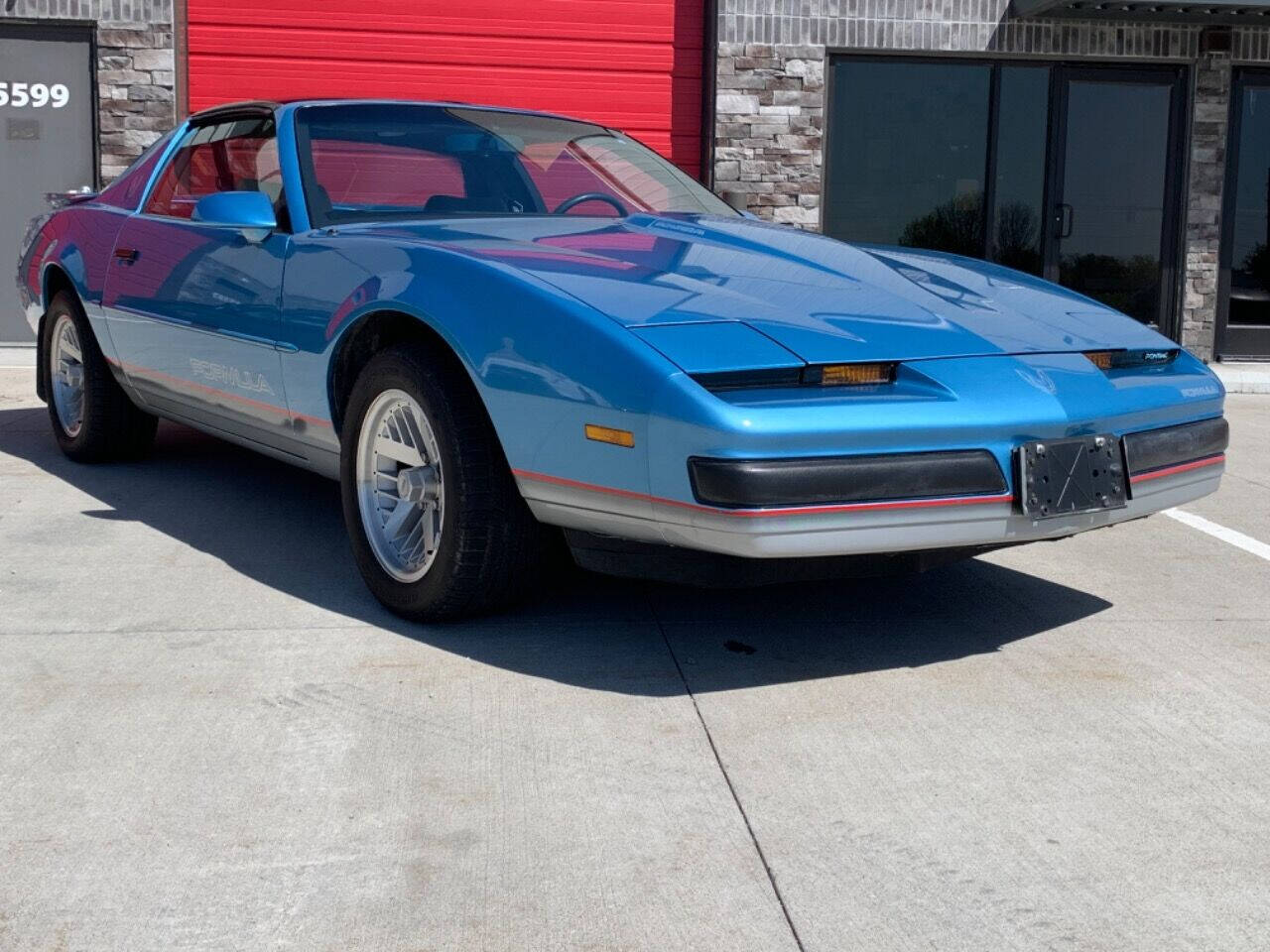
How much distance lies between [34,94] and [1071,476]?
8798 mm

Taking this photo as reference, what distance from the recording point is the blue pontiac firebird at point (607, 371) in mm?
3025

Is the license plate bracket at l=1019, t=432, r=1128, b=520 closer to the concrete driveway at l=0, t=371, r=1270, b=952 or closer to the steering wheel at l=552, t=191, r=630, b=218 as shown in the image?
the concrete driveway at l=0, t=371, r=1270, b=952

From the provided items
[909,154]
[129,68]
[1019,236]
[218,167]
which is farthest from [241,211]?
[1019,236]

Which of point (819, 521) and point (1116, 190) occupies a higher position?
point (1116, 190)

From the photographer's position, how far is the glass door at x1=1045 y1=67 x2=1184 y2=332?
1110cm

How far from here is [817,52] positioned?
35.0 feet

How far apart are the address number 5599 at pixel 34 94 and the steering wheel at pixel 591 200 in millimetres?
6756

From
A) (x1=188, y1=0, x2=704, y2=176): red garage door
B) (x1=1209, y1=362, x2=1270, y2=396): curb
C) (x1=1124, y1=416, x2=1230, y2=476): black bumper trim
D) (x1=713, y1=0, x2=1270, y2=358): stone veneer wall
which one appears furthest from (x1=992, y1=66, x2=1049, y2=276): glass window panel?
(x1=1124, y1=416, x2=1230, y2=476): black bumper trim

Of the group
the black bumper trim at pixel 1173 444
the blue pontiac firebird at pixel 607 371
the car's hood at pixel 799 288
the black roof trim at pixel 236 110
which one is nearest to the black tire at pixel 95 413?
the blue pontiac firebird at pixel 607 371

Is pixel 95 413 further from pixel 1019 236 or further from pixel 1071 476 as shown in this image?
pixel 1019 236

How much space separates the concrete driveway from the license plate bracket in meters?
0.41

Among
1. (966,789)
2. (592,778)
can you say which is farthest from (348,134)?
(966,789)

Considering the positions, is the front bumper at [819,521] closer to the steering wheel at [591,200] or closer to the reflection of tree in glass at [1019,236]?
the steering wheel at [591,200]

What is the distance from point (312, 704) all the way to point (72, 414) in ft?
10.4
